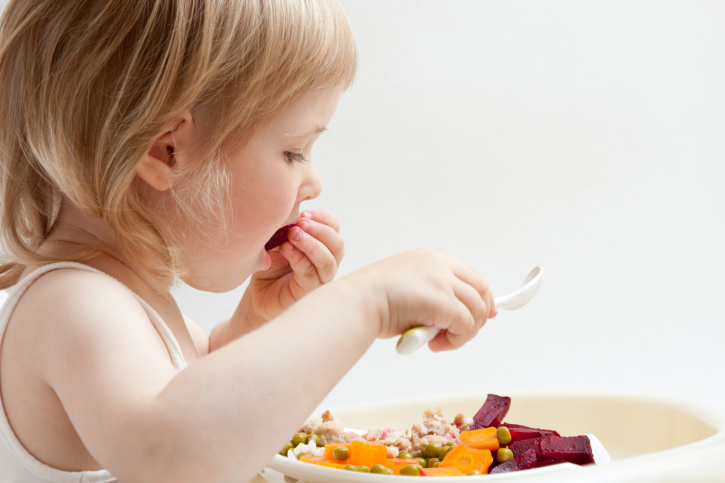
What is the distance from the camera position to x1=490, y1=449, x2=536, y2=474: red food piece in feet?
2.10

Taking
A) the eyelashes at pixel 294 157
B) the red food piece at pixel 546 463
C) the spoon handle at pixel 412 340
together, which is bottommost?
the red food piece at pixel 546 463

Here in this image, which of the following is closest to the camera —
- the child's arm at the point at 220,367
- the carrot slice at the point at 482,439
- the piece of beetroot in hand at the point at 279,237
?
the child's arm at the point at 220,367

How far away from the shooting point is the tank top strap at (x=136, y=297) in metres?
0.60

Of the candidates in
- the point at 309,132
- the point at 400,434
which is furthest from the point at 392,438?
the point at 309,132

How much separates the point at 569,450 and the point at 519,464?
0.16 ft

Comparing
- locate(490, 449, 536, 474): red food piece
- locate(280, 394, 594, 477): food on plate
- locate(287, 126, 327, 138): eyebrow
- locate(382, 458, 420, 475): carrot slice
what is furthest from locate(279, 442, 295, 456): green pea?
locate(287, 126, 327, 138): eyebrow

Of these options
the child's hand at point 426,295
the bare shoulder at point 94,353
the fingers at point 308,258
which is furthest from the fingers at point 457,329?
the fingers at point 308,258

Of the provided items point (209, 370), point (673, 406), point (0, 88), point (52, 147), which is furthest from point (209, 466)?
point (673, 406)

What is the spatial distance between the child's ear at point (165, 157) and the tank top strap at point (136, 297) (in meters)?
0.11

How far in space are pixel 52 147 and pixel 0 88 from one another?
0.34 ft

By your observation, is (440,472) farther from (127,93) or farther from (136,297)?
(127,93)

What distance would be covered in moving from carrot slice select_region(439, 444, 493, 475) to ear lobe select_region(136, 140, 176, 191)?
39 cm

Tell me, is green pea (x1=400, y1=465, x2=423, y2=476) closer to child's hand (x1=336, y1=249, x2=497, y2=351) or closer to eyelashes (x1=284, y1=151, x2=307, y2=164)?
child's hand (x1=336, y1=249, x2=497, y2=351)

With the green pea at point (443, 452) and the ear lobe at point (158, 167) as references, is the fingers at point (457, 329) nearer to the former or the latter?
the green pea at point (443, 452)
